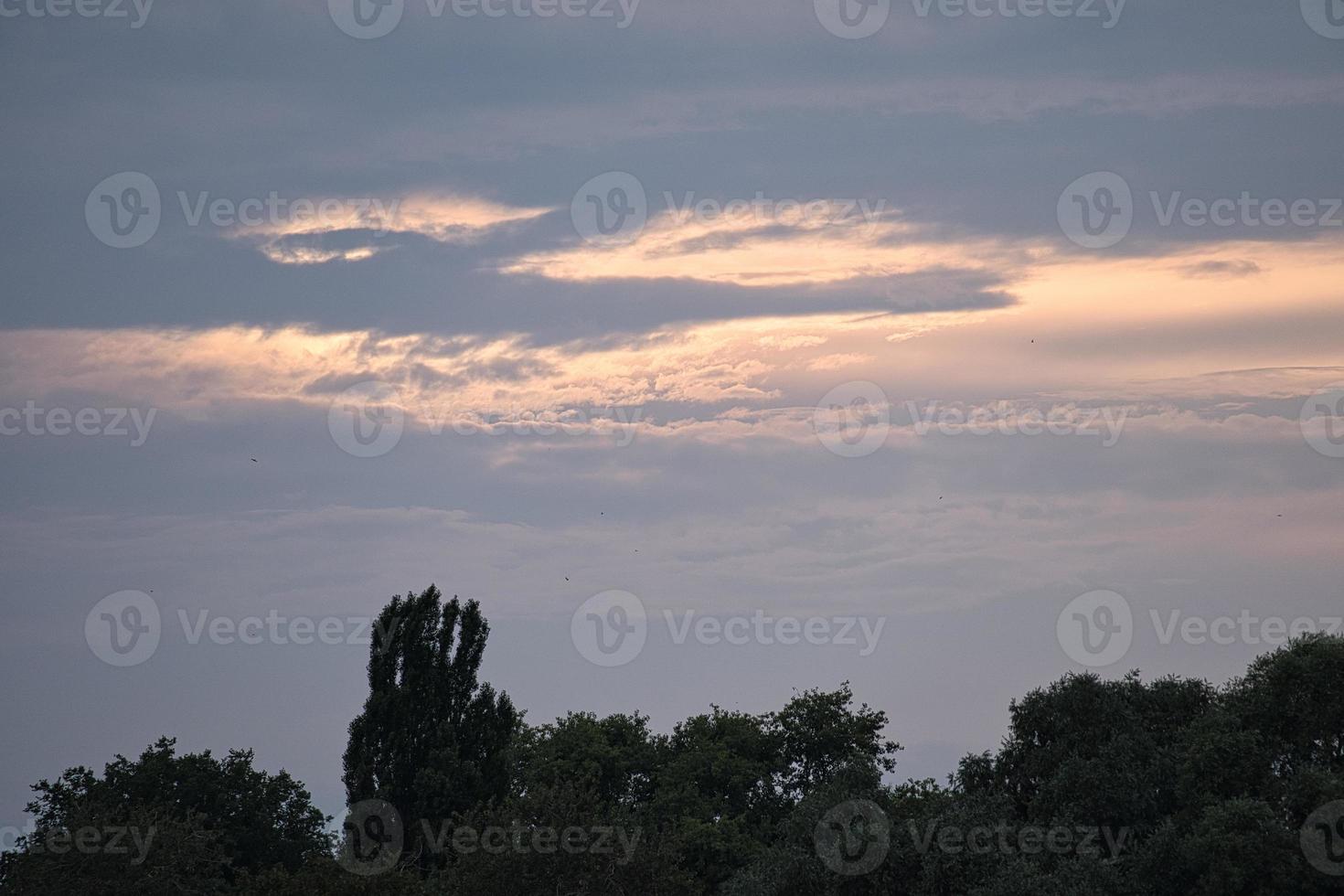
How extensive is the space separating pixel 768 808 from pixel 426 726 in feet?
61.5

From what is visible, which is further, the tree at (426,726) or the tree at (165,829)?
the tree at (426,726)

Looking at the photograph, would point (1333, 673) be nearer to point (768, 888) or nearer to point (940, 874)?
point (940, 874)

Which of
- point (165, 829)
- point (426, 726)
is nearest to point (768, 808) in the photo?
point (426, 726)

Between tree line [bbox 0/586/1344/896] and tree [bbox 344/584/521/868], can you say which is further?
tree [bbox 344/584/521/868]

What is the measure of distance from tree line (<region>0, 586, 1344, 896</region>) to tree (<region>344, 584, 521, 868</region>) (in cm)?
10

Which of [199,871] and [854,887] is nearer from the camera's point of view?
[199,871]

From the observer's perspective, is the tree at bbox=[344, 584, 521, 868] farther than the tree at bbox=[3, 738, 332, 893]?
Yes

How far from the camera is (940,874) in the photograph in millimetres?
48938

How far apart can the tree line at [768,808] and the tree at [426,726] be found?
0.33 ft

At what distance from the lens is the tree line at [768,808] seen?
43.4 metres

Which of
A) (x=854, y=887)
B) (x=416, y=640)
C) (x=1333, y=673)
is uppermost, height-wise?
(x=416, y=640)

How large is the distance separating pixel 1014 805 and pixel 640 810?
72.8ft

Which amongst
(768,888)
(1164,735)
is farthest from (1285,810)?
(768,888)

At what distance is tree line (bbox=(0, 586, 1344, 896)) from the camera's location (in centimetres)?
4344
